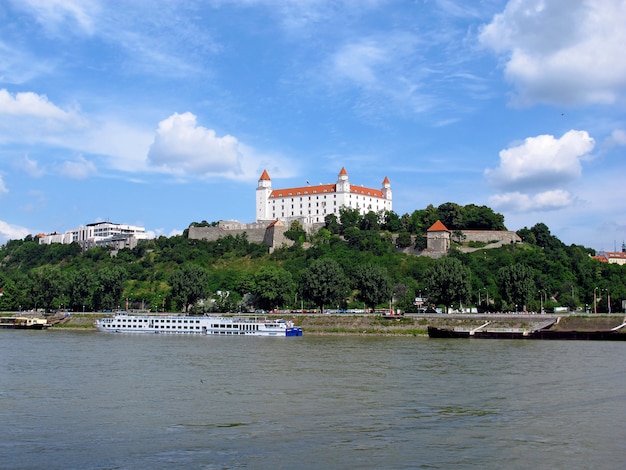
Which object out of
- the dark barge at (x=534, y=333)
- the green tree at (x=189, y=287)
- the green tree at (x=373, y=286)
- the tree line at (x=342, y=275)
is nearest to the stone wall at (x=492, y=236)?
the tree line at (x=342, y=275)

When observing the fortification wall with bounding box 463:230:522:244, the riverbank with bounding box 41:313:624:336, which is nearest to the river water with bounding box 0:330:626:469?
the riverbank with bounding box 41:313:624:336

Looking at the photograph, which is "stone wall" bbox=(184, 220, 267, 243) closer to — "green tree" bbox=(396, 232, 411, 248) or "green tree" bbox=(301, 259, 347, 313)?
"green tree" bbox=(396, 232, 411, 248)

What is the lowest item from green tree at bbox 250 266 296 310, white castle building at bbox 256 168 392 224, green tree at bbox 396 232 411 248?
green tree at bbox 250 266 296 310

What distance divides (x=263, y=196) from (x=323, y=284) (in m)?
43.0

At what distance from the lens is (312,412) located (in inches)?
731

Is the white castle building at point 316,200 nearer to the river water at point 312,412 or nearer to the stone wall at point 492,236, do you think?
the stone wall at point 492,236

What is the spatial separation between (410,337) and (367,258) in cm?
2873

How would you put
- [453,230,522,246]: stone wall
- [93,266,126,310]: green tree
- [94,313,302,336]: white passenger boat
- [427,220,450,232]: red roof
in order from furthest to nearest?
[453,230,522,246]: stone wall
[427,220,450,232]: red roof
[93,266,126,310]: green tree
[94,313,302,336]: white passenger boat

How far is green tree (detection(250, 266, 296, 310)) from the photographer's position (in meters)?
65.5

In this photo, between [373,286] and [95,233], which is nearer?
[373,286]

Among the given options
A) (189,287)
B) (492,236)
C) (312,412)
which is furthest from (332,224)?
(312,412)

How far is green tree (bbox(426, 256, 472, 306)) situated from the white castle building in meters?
36.4

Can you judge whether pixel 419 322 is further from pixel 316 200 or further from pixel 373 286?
pixel 316 200

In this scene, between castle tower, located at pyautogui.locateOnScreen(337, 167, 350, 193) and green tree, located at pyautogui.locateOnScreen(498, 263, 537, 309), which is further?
castle tower, located at pyautogui.locateOnScreen(337, 167, 350, 193)
